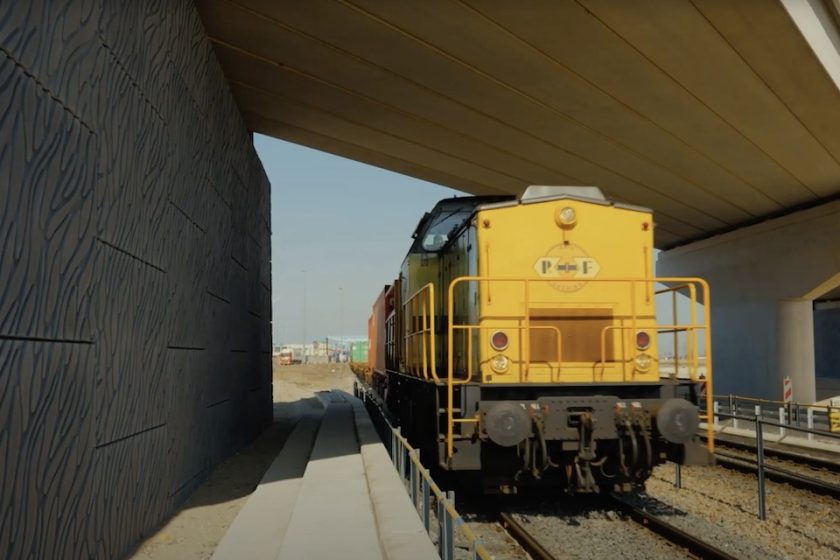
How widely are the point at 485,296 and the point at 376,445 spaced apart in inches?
170

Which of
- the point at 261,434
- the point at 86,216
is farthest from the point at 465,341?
the point at 261,434

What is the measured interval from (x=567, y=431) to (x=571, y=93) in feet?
24.9

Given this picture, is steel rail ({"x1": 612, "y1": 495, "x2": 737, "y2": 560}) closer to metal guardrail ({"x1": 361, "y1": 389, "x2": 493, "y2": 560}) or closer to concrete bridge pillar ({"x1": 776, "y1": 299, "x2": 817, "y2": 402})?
metal guardrail ({"x1": 361, "y1": 389, "x2": 493, "y2": 560})

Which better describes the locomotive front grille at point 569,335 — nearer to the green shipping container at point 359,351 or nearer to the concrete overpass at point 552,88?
the concrete overpass at point 552,88

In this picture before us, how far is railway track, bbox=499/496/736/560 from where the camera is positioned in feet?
21.6

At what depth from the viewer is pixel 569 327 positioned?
8477 millimetres

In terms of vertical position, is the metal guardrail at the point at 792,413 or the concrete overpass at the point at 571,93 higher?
the concrete overpass at the point at 571,93

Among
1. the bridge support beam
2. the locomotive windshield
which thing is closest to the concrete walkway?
the locomotive windshield

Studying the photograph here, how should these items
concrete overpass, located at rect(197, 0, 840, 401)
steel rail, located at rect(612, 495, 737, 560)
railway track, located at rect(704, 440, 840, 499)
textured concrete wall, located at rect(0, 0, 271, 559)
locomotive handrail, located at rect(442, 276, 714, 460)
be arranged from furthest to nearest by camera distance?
concrete overpass, located at rect(197, 0, 840, 401) → railway track, located at rect(704, 440, 840, 499) → locomotive handrail, located at rect(442, 276, 714, 460) → steel rail, located at rect(612, 495, 737, 560) → textured concrete wall, located at rect(0, 0, 271, 559)

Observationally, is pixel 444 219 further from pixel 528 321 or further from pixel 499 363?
pixel 528 321

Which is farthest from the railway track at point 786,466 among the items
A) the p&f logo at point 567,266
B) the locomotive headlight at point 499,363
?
the locomotive headlight at point 499,363

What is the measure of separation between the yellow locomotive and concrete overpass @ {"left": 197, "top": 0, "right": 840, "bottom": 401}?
3.41m

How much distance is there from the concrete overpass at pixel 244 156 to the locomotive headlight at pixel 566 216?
3284 mm

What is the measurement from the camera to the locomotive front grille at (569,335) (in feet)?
27.8
